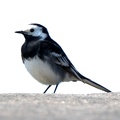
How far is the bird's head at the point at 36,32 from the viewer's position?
14306mm

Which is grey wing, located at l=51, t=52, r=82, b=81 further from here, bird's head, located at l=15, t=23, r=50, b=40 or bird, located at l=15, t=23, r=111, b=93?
bird's head, located at l=15, t=23, r=50, b=40

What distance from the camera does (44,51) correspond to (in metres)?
13.4

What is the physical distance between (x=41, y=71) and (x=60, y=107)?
5.29m

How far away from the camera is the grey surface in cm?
697

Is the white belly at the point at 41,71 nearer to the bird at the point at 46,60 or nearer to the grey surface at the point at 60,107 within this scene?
the bird at the point at 46,60

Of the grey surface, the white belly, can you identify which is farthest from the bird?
the grey surface

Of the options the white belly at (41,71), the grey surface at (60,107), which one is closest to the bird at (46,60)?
the white belly at (41,71)

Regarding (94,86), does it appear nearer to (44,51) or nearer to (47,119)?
(44,51)

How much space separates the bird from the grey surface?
8.93 ft

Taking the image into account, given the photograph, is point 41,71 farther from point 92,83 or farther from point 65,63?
point 92,83

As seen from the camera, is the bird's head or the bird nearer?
the bird

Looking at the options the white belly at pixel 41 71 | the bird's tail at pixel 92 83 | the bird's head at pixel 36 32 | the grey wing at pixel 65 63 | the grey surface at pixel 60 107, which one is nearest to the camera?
the grey surface at pixel 60 107

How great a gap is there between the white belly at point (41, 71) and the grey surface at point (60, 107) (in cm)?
263

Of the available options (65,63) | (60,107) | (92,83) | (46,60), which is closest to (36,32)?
(65,63)
